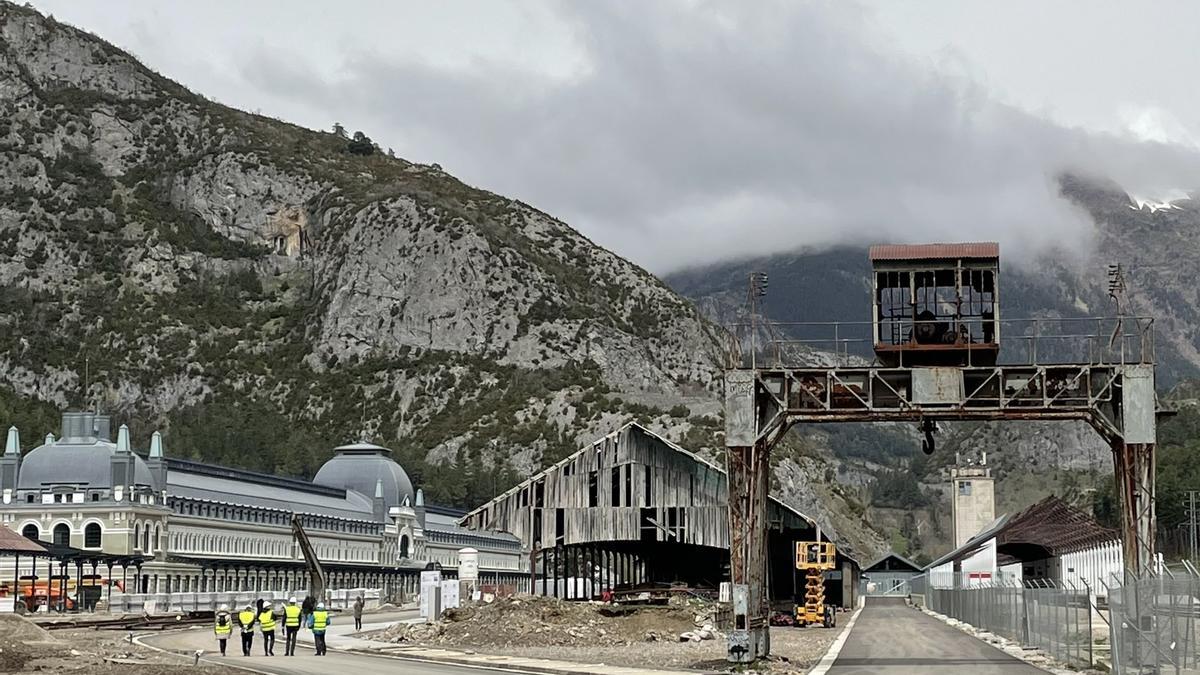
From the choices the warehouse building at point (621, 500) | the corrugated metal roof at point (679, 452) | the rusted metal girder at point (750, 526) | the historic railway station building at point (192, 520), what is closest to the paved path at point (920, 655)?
the rusted metal girder at point (750, 526)

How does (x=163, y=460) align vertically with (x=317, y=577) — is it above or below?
above

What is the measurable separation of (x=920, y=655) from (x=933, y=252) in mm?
12564

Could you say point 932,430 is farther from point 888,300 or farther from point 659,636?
point 659,636

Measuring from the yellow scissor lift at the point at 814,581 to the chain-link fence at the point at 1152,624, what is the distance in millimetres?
38259

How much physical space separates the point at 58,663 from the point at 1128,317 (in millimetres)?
28717

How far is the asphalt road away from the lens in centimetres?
4116

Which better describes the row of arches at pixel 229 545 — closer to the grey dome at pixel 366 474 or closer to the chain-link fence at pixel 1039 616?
the grey dome at pixel 366 474

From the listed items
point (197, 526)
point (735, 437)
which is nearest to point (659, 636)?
point (735, 437)

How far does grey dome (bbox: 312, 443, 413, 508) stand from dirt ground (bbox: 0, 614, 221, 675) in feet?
355

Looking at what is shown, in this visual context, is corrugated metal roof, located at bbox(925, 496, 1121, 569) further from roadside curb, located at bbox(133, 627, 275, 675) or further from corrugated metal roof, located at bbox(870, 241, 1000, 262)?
roadside curb, located at bbox(133, 627, 275, 675)

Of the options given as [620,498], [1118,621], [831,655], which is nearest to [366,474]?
[620,498]

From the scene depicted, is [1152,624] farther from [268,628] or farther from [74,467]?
[74,467]

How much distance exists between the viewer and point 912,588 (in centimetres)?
19112

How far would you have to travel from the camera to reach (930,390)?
145 feet
